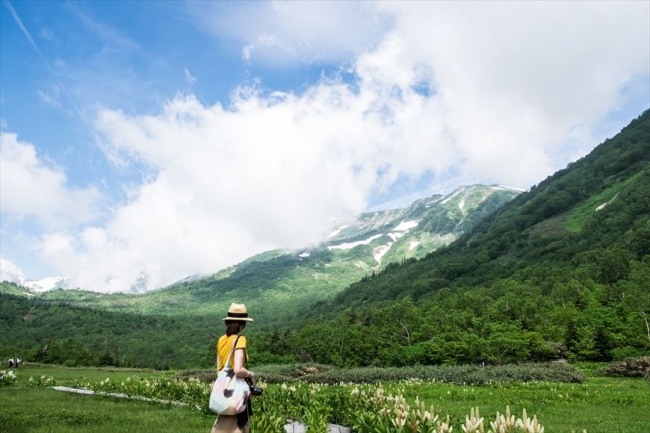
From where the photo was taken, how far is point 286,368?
163 feet

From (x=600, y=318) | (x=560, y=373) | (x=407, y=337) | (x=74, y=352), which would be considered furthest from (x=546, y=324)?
(x=74, y=352)

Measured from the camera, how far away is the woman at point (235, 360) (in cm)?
773

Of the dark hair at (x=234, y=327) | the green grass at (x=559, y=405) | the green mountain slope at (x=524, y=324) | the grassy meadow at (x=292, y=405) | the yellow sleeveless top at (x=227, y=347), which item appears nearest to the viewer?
the yellow sleeveless top at (x=227, y=347)

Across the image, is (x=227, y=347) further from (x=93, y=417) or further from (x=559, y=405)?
(x=559, y=405)

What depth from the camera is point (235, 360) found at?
7.76m

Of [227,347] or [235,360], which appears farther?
[227,347]

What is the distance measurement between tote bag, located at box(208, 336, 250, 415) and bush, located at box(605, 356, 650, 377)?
123ft

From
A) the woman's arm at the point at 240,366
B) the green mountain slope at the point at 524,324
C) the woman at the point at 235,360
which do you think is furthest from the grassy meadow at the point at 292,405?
the green mountain slope at the point at 524,324

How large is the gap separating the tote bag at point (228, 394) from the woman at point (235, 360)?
15 cm

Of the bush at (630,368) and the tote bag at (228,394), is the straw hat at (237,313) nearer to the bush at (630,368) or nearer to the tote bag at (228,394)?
the tote bag at (228,394)

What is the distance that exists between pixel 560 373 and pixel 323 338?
164 feet

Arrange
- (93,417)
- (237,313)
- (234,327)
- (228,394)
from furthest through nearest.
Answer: (93,417) → (237,313) → (234,327) → (228,394)

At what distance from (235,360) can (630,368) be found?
3988cm

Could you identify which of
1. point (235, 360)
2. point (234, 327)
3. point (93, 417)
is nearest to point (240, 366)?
point (235, 360)
